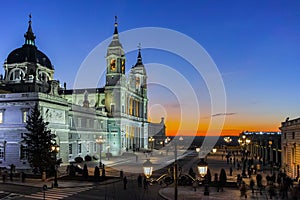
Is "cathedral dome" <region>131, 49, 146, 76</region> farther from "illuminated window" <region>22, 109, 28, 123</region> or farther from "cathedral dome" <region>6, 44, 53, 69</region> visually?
"illuminated window" <region>22, 109, 28, 123</region>

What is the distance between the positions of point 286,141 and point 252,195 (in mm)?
17123

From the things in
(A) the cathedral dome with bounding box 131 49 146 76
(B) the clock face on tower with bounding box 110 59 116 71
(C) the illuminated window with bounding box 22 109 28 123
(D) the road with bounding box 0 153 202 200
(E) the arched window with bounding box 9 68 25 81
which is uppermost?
(A) the cathedral dome with bounding box 131 49 146 76

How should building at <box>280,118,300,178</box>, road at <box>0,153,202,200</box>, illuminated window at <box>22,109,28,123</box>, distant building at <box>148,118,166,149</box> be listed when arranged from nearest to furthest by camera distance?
1. road at <box>0,153,202,200</box>
2. building at <box>280,118,300,178</box>
3. illuminated window at <box>22,109,28,123</box>
4. distant building at <box>148,118,166,149</box>

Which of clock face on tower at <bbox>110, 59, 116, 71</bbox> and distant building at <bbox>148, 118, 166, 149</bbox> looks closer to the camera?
clock face on tower at <bbox>110, 59, 116, 71</bbox>

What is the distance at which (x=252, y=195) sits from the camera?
87.7ft

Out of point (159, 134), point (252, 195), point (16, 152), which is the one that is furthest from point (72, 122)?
point (159, 134)

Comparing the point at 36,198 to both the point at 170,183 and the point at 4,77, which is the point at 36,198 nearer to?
the point at 170,183

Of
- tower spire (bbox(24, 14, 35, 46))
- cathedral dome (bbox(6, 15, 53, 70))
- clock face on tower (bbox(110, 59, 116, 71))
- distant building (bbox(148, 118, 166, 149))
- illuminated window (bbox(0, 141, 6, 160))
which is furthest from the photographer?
distant building (bbox(148, 118, 166, 149))

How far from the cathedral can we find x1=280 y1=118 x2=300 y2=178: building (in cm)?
2641

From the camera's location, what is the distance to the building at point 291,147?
3538cm

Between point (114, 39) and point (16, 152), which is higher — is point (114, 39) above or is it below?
above

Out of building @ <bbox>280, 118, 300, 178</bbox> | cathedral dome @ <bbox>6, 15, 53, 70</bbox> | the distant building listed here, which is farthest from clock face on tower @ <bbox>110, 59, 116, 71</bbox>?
the distant building

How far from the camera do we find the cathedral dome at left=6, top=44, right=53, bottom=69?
230 feet

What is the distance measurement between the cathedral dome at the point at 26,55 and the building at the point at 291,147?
5171 cm
